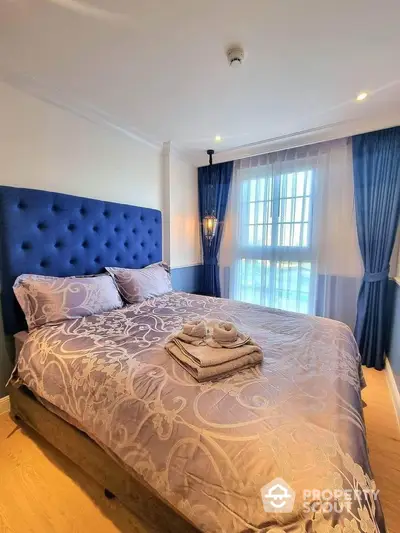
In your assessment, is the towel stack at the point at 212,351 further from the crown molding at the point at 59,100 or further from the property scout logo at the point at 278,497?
the crown molding at the point at 59,100

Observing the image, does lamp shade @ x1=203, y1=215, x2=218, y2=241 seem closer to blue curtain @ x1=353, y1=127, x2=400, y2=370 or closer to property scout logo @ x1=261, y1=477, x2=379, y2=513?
blue curtain @ x1=353, y1=127, x2=400, y2=370

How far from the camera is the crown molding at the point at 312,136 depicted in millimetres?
2242

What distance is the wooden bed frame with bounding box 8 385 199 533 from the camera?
91 cm

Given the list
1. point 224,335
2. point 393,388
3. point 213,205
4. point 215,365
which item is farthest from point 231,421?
point 213,205

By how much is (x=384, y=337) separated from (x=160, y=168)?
122 inches

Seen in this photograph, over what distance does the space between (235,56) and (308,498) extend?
6.58ft

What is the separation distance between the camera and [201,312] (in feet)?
6.50

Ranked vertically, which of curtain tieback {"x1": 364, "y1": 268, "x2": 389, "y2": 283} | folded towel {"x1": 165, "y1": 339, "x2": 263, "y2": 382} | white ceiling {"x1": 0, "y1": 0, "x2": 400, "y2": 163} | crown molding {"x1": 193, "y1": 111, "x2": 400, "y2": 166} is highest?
white ceiling {"x1": 0, "y1": 0, "x2": 400, "y2": 163}

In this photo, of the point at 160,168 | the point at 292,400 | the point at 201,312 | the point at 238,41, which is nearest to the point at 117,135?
the point at 160,168

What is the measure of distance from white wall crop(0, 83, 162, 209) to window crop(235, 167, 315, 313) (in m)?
1.34

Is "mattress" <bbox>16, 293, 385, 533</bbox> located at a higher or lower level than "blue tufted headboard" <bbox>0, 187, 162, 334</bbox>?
lower

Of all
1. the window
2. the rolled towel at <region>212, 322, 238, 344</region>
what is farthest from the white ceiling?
the rolled towel at <region>212, 322, 238, 344</region>

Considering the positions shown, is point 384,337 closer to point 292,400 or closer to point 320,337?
point 320,337

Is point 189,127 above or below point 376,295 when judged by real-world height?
above
